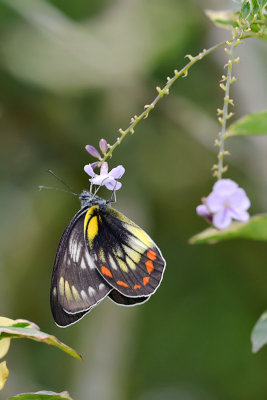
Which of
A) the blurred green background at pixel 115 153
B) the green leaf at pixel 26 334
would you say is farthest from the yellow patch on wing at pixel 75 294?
the blurred green background at pixel 115 153

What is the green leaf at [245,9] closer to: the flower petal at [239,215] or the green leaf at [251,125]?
the green leaf at [251,125]

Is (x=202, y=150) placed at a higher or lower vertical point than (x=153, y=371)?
higher

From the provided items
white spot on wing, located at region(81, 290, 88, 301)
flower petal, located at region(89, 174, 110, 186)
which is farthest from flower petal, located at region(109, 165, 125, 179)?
white spot on wing, located at region(81, 290, 88, 301)

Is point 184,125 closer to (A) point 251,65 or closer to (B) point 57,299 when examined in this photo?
(A) point 251,65

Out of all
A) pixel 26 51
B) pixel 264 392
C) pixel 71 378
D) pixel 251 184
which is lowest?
pixel 71 378

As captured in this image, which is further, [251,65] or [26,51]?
[26,51]

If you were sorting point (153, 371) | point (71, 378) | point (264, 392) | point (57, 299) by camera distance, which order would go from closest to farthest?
point (57, 299) → point (71, 378) → point (264, 392) → point (153, 371)

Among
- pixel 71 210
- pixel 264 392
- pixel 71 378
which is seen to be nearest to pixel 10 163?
pixel 71 210
